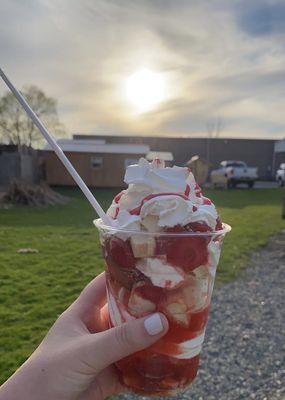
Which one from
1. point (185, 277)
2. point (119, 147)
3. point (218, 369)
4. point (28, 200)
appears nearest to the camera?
point (185, 277)

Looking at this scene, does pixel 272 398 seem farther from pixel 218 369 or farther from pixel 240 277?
pixel 240 277

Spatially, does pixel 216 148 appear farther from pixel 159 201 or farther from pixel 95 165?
pixel 159 201

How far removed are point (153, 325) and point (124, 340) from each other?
0.39 feet

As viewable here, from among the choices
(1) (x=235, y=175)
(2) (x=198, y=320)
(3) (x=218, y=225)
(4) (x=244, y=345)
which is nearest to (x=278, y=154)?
(1) (x=235, y=175)

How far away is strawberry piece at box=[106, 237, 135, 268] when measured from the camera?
4.94 ft

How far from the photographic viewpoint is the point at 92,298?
191 centimetres

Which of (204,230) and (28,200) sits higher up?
(204,230)

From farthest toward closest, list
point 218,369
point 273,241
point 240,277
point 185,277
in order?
point 273,241 → point 240,277 → point 218,369 → point 185,277

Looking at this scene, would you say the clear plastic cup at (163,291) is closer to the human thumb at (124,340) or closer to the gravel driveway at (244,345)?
the human thumb at (124,340)

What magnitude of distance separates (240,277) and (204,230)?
5407 mm

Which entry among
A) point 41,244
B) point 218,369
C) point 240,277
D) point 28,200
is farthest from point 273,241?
point 28,200

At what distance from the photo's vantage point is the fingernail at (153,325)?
1475 mm

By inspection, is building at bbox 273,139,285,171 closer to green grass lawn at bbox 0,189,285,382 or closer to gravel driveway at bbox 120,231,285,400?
green grass lawn at bbox 0,189,285,382

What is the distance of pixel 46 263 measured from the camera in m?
7.25
